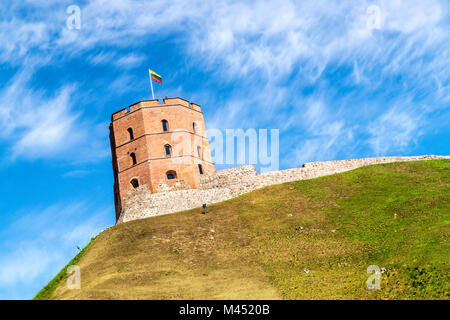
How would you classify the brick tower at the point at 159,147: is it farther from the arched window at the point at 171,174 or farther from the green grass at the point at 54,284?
the green grass at the point at 54,284

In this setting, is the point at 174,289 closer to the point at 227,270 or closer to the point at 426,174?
the point at 227,270

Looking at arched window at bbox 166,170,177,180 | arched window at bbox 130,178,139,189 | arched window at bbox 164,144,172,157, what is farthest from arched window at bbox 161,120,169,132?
arched window at bbox 130,178,139,189

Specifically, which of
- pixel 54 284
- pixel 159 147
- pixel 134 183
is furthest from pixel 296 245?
pixel 134 183

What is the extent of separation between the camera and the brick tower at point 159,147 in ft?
165

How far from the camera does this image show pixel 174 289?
2675 centimetres

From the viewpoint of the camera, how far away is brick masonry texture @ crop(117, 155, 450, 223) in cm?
4688

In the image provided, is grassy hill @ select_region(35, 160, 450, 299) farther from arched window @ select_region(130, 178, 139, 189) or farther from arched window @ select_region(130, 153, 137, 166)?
arched window @ select_region(130, 153, 137, 166)

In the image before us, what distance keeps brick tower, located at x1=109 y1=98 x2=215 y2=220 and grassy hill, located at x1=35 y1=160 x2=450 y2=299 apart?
694cm

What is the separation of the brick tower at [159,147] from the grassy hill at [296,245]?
6.94m

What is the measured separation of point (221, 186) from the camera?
161 feet

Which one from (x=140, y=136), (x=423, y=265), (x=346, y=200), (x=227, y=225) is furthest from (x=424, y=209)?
(x=140, y=136)

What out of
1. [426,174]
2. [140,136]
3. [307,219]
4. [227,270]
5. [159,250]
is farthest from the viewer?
[140,136]
